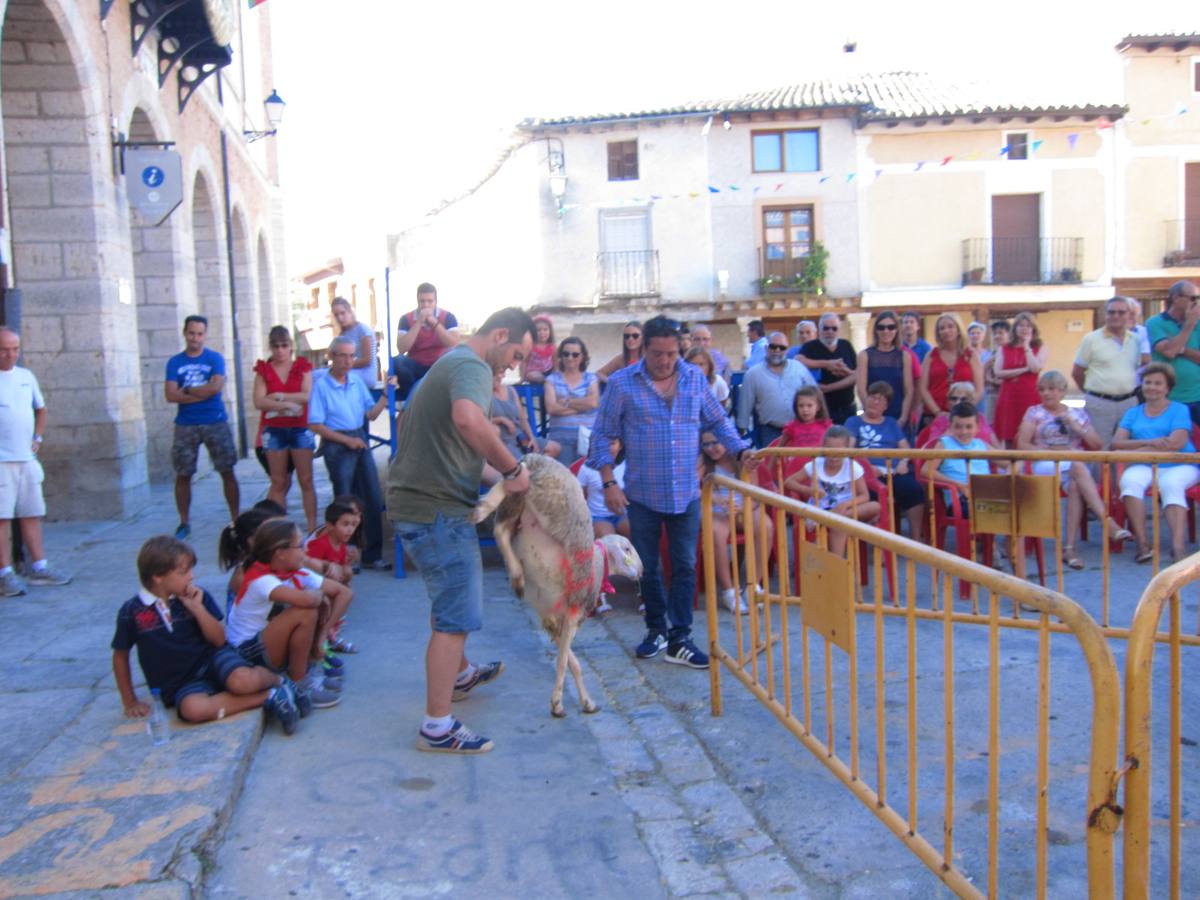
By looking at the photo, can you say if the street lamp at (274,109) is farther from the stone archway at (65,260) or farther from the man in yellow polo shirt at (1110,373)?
the man in yellow polo shirt at (1110,373)

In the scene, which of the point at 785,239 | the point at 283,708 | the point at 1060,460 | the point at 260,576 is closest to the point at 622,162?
the point at 785,239

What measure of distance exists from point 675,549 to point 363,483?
9.67 ft

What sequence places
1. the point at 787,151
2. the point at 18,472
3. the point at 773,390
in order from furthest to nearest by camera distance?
the point at 787,151 → the point at 773,390 → the point at 18,472

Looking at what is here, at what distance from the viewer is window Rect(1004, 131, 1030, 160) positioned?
30688mm

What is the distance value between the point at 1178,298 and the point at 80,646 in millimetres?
7749

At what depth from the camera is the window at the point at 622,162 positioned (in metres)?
31.6

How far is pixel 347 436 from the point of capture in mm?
7281

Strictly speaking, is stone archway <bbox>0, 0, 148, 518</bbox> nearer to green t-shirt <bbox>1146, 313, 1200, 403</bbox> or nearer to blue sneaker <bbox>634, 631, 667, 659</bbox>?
blue sneaker <bbox>634, 631, 667, 659</bbox>

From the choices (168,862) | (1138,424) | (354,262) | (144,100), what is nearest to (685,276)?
(354,262)

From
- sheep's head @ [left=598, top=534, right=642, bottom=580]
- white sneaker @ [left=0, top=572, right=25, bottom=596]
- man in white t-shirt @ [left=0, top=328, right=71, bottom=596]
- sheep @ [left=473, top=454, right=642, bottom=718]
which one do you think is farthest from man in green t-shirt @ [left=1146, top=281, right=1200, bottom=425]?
white sneaker @ [left=0, top=572, right=25, bottom=596]

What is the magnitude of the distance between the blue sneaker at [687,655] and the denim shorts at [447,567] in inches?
60.0

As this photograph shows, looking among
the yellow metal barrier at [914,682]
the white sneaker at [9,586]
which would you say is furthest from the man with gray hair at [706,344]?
the white sneaker at [9,586]

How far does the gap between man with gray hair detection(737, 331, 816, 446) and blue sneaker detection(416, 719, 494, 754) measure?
494 centimetres

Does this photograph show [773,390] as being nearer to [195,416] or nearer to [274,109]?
[195,416]
